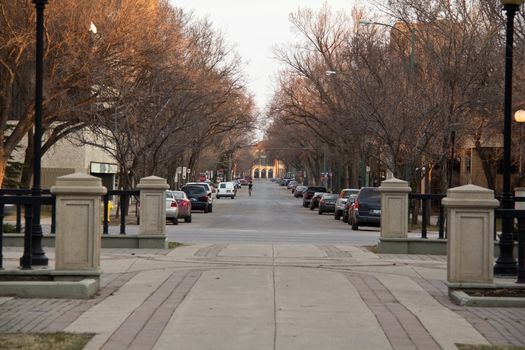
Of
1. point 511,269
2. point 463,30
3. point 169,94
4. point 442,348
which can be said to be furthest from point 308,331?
point 169,94

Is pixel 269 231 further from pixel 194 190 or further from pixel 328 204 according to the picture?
pixel 328 204

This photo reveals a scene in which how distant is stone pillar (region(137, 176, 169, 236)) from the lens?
55.0ft

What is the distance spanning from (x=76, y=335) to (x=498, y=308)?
5097 mm

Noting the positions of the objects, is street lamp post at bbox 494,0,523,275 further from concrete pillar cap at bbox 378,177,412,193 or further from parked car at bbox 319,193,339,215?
parked car at bbox 319,193,339,215

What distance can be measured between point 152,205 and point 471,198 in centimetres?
823

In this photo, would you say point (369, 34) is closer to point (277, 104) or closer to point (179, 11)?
point (179, 11)

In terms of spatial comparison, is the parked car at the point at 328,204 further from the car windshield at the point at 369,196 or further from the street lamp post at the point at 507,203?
the street lamp post at the point at 507,203

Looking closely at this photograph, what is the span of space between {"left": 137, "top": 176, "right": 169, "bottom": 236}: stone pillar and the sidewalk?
9.55 ft

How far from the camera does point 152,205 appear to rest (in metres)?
16.9

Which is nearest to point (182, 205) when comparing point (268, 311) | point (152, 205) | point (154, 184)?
point (152, 205)

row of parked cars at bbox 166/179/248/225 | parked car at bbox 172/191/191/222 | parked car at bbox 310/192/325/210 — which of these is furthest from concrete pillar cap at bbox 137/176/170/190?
parked car at bbox 310/192/325/210

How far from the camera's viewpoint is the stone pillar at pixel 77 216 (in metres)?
10.3

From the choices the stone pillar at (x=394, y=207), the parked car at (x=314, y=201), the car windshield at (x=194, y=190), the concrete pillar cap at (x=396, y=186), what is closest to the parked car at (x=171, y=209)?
the car windshield at (x=194, y=190)

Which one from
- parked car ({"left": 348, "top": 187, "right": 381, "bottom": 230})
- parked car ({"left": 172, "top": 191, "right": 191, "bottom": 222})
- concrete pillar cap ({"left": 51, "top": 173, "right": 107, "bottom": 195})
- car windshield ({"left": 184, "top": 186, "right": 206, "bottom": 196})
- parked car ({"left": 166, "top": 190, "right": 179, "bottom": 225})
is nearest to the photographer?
concrete pillar cap ({"left": 51, "top": 173, "right": 107, "bottom": 195})
